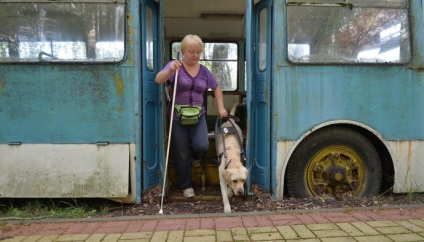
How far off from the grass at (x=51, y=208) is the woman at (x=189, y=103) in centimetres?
98

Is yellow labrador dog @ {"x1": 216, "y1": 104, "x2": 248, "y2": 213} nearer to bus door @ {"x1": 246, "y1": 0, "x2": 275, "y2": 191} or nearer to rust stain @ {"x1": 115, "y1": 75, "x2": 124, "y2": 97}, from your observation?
bus door @ {"x1": 246, "y1": 0, "x2": 275, "y2": 191}

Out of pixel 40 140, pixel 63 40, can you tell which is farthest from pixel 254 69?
pixel 40 140

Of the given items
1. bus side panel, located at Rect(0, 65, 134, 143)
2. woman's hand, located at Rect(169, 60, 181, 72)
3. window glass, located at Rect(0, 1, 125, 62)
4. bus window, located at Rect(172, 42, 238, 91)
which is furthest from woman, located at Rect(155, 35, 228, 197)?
bus window, located at Rect(172, 42, 238, 91)

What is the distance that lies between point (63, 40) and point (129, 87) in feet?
2.85

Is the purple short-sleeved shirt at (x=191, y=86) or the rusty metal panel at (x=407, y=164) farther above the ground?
the purple short-sleeved shirt at (x=191, y=86)

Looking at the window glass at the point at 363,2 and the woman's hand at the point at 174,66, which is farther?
the window glass at the point at 363,2

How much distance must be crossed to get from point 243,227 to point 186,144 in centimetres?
129

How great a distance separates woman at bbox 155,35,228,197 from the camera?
12.3 feet

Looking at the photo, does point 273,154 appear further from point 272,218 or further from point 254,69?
point 254,69

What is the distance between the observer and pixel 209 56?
631 cm

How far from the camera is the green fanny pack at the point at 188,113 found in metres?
3.75

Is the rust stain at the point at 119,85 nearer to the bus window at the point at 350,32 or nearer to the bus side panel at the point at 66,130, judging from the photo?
the bus side panel at the point at 66,130

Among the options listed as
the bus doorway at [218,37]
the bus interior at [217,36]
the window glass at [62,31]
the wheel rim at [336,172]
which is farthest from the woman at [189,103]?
the bus doorway at [218,37]

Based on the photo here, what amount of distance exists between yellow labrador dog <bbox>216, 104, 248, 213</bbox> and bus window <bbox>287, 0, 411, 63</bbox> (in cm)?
111
